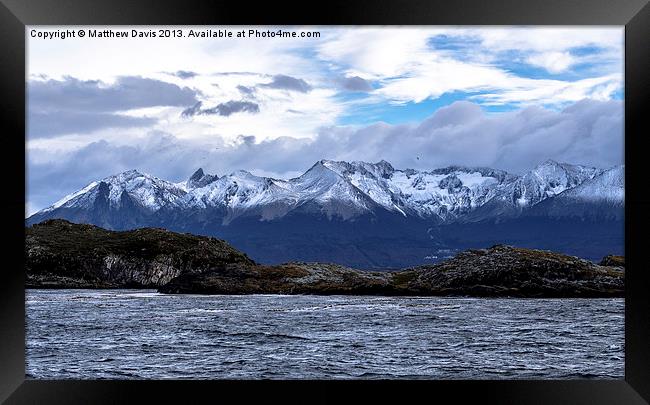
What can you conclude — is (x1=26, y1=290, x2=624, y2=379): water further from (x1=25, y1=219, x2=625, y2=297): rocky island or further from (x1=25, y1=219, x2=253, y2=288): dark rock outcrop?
(x1=25, y1=219, x2=253, y2=288): dark rock outcrop

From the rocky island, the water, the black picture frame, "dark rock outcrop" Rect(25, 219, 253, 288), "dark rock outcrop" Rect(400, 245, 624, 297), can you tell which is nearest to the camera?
the black picture frame

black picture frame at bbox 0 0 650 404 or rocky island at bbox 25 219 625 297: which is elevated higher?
black picture frame at bbox 0 0 650 404

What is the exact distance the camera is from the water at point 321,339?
51.8 m

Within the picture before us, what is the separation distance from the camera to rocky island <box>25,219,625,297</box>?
451 ft

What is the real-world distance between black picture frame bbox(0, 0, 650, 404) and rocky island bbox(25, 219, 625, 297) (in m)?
124

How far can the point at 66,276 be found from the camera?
164 metres

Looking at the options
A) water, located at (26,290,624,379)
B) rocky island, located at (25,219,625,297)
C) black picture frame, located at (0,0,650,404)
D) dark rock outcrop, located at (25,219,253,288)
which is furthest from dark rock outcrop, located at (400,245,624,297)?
black picture frame, located at (0,0,650,404)

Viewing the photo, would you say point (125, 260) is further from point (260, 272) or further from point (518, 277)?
point (518, 277)
